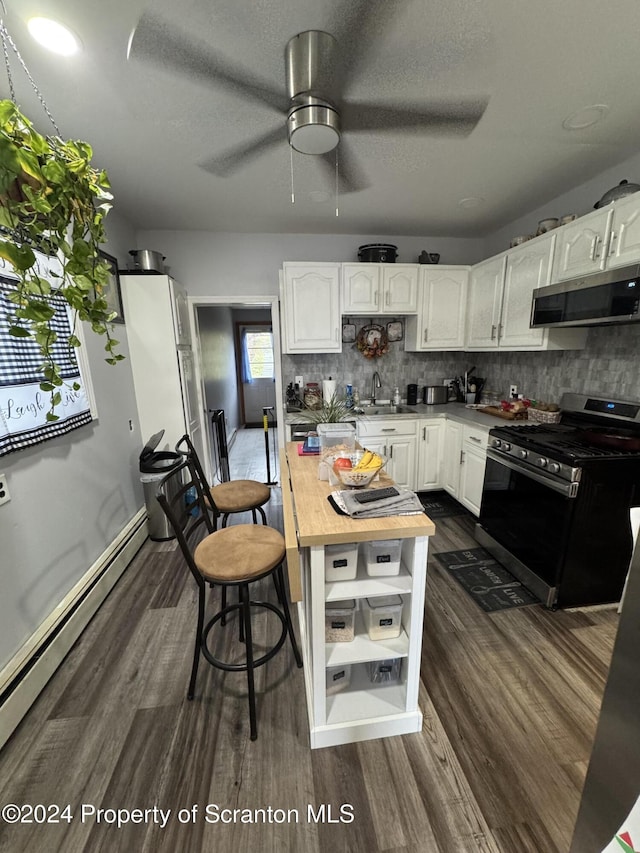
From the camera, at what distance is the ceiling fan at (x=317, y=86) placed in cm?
104

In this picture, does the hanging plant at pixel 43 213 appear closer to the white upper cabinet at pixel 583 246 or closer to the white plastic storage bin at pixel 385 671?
the white plastic storage bin at pixel 385 671

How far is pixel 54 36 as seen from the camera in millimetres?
1220

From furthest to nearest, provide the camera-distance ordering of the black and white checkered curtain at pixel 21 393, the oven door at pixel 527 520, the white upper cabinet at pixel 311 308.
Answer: the white upper cabinet at pixel 311 308
the oven door at pixel 527 520
the black and white checkered curtain at pixel 21 393

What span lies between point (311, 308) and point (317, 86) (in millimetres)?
1907

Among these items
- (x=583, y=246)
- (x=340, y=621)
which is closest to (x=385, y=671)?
(x=340, y=621)

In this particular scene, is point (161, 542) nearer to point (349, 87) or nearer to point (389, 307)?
point (389, 307)

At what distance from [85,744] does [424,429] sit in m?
3.02

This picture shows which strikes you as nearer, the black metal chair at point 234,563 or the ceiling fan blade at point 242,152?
the black metal chair at point 234,563

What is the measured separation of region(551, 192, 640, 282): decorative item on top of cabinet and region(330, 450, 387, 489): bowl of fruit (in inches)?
72.7

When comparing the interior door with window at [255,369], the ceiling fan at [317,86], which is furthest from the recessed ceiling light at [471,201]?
the interior door with window at [255,369]

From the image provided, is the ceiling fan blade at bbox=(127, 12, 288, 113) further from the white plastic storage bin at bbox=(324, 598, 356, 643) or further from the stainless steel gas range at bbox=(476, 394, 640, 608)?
the stainless steel gas range at bbox=(476, 394, 640, 608)

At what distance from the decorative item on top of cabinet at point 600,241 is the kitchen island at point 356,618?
189 centimetres

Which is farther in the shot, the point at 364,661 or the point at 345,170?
the point at 345,170

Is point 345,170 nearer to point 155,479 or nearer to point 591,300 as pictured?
point 591,300
